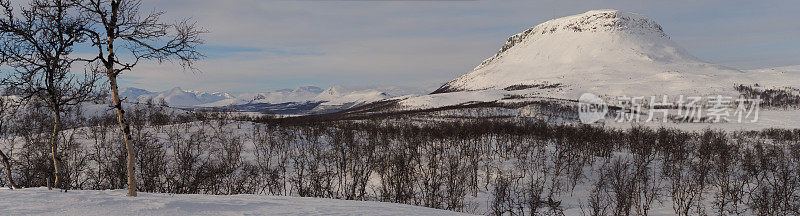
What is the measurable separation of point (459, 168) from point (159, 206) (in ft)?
148

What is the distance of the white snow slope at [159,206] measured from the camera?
938cm

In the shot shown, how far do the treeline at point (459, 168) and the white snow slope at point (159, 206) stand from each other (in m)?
18.6

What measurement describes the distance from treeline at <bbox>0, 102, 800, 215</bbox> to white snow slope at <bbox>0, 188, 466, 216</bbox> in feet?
61.1

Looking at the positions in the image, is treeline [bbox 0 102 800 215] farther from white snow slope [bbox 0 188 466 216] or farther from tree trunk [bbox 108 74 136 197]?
white snow slope [bbox 0 188 466 216]

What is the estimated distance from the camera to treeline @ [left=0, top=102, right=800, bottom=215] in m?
34.9

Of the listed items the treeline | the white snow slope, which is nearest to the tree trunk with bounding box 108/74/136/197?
the white snow slope

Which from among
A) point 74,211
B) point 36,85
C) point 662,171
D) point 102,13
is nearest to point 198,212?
point 74,211

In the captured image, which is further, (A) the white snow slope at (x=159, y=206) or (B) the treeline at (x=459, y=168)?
(B) the treeline at (x=459, y=168)

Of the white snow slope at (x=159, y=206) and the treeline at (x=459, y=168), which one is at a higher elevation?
the white snow slope at (x=159, y=206)

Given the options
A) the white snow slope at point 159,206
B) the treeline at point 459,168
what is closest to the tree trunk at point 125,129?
the white snow slope at point 159,206

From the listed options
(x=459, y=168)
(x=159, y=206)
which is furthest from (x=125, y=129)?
(x=459, y=168)

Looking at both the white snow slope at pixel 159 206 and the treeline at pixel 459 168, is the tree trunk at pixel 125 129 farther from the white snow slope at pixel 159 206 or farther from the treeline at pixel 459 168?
the treeline at pixel 459 168

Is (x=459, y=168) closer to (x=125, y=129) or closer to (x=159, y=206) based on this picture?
(x=125, y=129)

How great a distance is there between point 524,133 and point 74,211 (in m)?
70.2
